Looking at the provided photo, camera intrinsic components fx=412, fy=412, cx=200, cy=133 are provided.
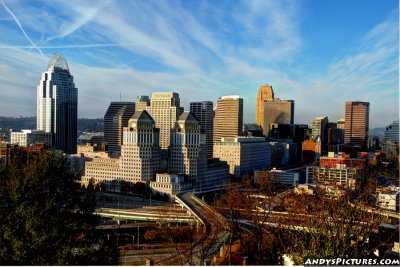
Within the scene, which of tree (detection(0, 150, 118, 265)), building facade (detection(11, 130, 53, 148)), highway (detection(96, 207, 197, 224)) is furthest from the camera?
building facade (detection(11, 130, 53, 148))

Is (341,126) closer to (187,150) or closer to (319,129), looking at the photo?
(319,129)

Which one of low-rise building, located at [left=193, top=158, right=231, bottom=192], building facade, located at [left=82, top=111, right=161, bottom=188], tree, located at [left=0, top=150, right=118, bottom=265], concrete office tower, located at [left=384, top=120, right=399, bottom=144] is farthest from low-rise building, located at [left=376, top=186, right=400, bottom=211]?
concrete office tower, located at [left=384, top=120, right=399, bottom=144]

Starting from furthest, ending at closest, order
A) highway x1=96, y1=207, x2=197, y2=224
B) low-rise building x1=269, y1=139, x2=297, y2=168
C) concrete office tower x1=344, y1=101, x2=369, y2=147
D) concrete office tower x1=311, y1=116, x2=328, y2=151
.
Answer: concrete office tower x1=344, y1=101, x2=369, y2=147 → concrete office tower x1=311, y1=116, x2=328, y2=151 → low-rise building x1=269, y1=139, x2=297, y2=168 → highway x1=96, y1=207, x2=197, y2=224

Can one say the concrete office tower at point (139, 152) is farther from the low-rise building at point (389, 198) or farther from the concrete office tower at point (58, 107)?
the concrete office tower at point (58, 107)

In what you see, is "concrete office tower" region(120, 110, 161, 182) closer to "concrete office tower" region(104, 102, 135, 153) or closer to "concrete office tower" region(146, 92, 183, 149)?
"concrete office tower" region(146, 92, 183, 149)

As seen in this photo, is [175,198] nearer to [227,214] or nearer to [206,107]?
[227,214]

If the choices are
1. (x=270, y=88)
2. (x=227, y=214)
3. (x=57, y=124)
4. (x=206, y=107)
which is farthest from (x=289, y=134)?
(x=227, y=214)

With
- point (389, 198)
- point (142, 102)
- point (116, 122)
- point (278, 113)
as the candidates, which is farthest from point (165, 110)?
point (389, 198)
